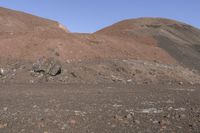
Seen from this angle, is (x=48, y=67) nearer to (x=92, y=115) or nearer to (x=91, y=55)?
(x=91, y=55)

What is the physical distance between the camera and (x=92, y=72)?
2036cm

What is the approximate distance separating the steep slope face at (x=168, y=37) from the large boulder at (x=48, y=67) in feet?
36.0

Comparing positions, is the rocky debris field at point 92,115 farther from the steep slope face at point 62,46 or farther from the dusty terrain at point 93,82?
the steep slope face at point 62,46

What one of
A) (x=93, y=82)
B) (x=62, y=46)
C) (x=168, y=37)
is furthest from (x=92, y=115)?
(x=168, y=37)

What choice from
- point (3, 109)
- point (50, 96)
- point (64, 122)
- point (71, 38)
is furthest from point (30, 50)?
point (64, 122)

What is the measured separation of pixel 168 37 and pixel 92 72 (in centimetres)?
1892

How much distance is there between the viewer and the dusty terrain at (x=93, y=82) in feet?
28.9

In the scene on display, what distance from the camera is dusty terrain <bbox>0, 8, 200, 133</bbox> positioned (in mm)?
8812

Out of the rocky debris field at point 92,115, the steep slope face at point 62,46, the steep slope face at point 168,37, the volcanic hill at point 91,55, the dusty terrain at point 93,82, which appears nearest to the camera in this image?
the rocky debris field at point 92,115

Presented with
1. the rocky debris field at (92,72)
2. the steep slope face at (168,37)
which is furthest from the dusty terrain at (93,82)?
the steep slope face at (168,37)

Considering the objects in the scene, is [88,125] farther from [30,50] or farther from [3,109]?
[30,50]

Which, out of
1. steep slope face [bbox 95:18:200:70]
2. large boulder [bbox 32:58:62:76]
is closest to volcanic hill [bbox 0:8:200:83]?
steep slope face [bbox 95:18:200:70]

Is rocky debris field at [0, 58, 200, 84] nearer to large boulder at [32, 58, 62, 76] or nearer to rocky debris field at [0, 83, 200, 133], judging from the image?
large boulder at [32, 58, 62, 76]

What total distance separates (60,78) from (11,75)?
2336mm
